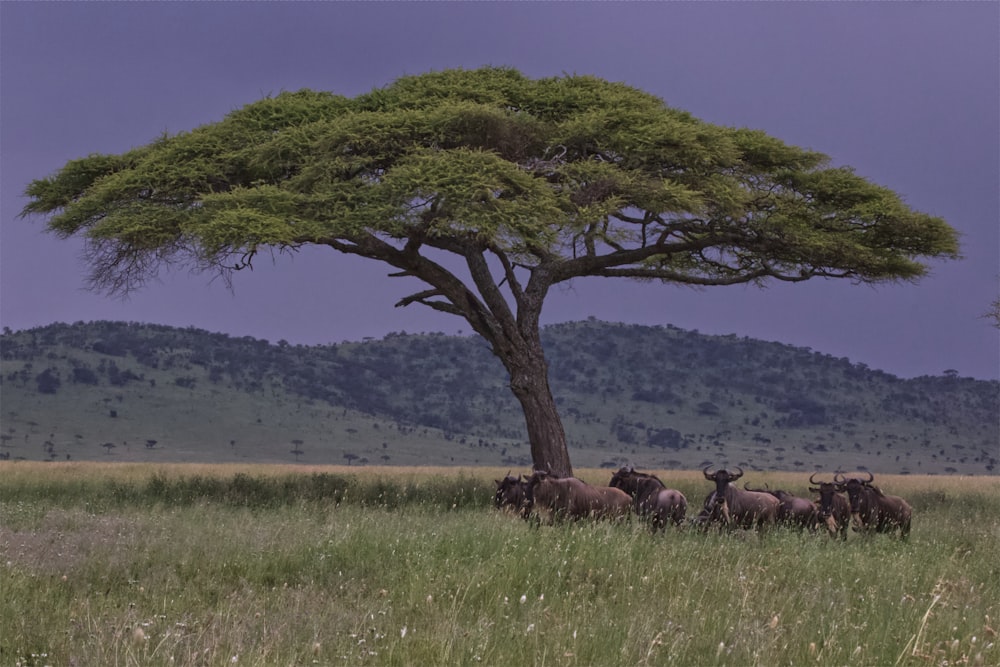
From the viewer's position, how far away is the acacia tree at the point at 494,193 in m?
21.6

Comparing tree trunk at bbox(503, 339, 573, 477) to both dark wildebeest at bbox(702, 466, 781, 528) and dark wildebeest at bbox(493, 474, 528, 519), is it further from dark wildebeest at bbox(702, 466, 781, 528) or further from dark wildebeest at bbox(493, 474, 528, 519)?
dark wildebeest at bbox(702, 466, 781, 528)

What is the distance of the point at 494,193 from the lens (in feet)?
75.9

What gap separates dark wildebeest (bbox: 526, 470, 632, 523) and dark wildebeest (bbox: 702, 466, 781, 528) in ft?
4.67

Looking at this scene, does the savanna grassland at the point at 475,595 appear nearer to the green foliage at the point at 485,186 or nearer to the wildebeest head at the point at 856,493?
the wildebeest head at the point at 856,493

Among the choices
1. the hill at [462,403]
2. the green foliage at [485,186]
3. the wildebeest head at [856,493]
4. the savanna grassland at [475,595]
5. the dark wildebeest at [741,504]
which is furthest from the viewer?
→ the hill at [462,403]

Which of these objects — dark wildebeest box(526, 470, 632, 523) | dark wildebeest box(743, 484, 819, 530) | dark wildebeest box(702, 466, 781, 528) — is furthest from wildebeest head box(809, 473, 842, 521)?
dark wildebeest box(526, 470, 632, 523)

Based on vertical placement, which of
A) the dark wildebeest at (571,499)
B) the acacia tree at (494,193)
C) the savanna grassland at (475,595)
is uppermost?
the acacia tree at (494,193)

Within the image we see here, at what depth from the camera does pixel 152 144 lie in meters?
26.9

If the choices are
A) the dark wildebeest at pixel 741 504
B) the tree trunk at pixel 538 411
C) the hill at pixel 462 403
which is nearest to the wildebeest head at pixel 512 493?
the dark wildebeest at pixel 741 504

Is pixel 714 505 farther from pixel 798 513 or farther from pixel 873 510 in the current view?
pixel 873 510

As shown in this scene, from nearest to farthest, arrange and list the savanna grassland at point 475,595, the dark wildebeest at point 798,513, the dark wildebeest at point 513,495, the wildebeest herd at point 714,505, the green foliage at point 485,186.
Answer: the savanna grassland at point 475,595, the wildebeest herd at point 714,505, the dark wildebeest at point 513,495, the dark wildebeest at point 798,513, the green foliage at point 485,186

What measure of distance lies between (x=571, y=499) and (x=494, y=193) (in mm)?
9486

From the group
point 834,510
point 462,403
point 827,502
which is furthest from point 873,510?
point 462,403

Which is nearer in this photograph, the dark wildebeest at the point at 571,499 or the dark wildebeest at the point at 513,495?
the dark wildebeest at the point at 571,499
